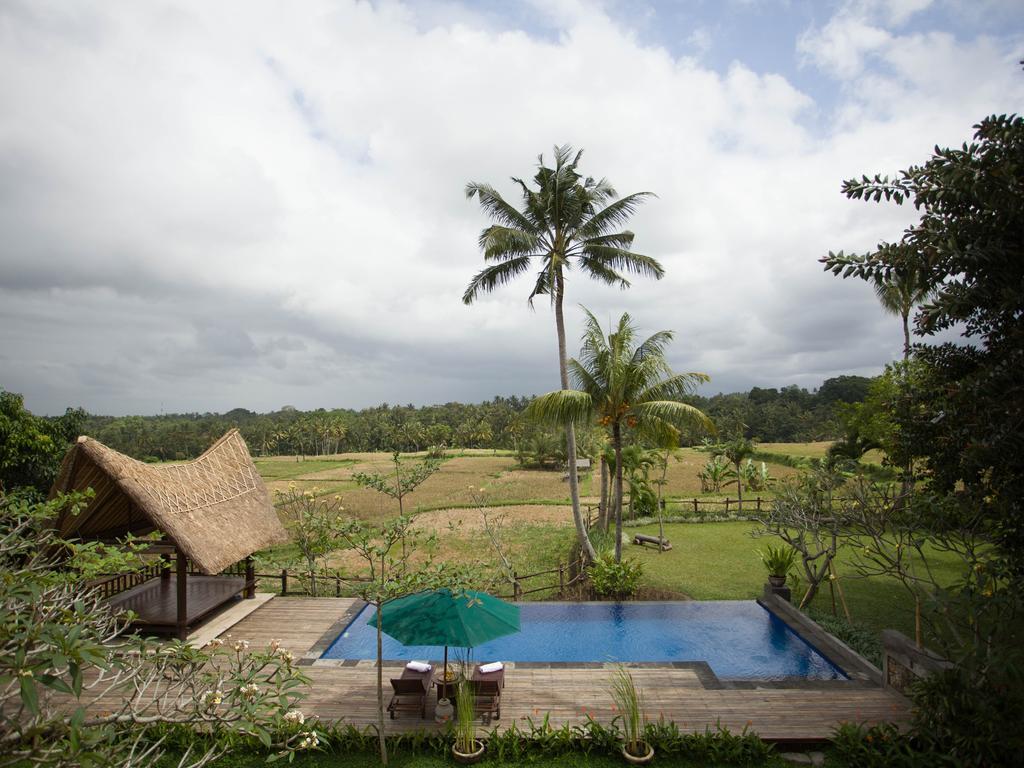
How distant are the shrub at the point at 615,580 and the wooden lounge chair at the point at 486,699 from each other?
6109mm

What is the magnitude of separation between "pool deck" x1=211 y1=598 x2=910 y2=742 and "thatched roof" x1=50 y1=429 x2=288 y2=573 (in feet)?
10.2

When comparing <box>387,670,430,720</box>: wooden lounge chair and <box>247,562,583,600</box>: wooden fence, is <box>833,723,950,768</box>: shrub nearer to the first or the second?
<box>387,670,430,720</box>: wooden lounge chair

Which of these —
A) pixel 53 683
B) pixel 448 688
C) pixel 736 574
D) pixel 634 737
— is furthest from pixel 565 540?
pixel 53 683

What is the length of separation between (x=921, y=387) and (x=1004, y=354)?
1477 mm

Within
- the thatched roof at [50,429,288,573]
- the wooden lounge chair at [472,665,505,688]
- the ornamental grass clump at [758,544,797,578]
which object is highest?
the thatched roof at [50,429,288,573]

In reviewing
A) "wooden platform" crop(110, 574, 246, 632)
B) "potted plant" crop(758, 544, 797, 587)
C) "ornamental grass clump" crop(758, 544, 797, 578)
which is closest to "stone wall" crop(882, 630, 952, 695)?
"potted plant" crop(758, 544, 797, 587)

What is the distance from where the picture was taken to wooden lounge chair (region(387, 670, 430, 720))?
7.70 metres

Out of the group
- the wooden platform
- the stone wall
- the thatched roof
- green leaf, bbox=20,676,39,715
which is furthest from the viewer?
the wooden platform

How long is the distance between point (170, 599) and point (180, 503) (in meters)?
2.76

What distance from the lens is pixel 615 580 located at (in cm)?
1324

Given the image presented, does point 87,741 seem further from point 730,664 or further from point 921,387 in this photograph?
point 730,664

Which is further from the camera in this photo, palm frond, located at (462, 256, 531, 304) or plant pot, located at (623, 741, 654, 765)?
palm frond, located at (462, 256, 531, 304)

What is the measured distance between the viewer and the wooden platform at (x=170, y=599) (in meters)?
10.6

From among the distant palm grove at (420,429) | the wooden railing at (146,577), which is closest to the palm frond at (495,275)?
the wooden railing at (146,577)
